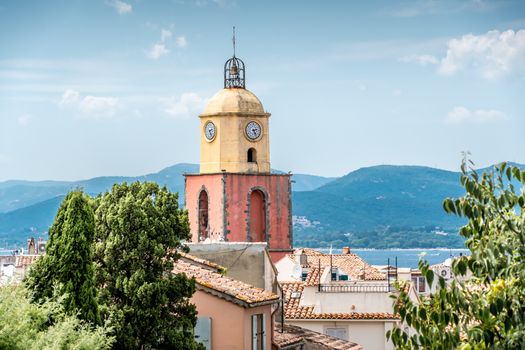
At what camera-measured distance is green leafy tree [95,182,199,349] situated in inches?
1082

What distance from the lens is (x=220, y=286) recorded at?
31844mm

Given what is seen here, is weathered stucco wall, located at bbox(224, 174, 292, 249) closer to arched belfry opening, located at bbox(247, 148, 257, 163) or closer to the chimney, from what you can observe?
arched belfry opening, located at bbox(247, 148, 257, 163)

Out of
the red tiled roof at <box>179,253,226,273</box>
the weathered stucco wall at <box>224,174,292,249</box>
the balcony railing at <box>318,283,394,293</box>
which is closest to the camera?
the red tiled roof at <box>179,253,226,273</box>

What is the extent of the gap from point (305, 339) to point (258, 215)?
122 ft

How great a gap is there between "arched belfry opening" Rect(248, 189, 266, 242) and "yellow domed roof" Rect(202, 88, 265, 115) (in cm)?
474

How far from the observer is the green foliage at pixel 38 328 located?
62.7 ft

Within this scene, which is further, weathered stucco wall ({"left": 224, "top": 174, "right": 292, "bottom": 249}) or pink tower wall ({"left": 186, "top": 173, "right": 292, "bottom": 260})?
weathered stucco wall ({"left": 224, "top": 174, "right": 292, "bottom": 249})

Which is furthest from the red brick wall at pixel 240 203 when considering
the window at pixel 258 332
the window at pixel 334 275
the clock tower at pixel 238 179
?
the window at pixel 258 332

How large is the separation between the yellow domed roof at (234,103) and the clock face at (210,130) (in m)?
0.67

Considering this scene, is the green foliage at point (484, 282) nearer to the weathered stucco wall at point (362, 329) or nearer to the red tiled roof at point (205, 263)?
the red tiled roof at point (205, 263)

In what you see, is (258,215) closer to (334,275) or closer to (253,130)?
(253,130)

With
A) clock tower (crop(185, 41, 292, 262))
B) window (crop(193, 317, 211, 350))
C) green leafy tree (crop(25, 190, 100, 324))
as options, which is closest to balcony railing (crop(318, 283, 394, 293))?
window (crop(193, 317, 211, 350))

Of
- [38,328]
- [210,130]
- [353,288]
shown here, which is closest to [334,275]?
[353,288]

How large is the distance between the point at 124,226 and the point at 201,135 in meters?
47.2
